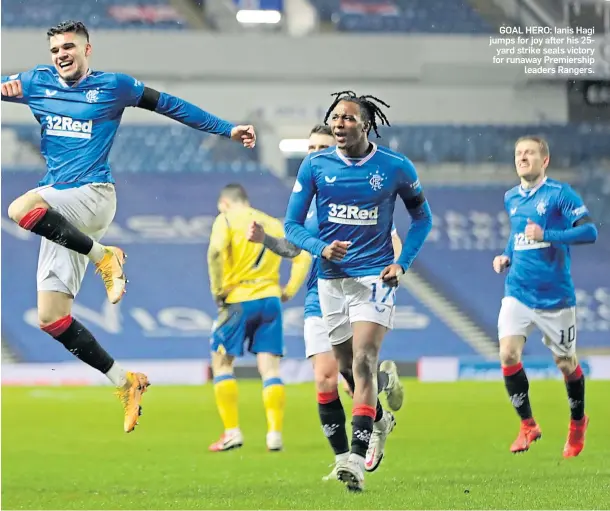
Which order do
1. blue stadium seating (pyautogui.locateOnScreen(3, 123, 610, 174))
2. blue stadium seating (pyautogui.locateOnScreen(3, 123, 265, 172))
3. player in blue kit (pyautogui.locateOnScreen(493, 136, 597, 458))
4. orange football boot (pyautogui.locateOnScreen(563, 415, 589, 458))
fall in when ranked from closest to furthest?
1. player in blue kit (pyautogui.locateOnScreen(493, 136, 597, 458))
2. orange football boot (pyautogui.locateOnScreen(563, 415, 589, 458))
3. blue stadium seating (pyautogui.locateOnScreen(3, 123, 610, 174))
4. blue stadium seating (pyautogui.locateOnScreen(3, 123, 265, 172))

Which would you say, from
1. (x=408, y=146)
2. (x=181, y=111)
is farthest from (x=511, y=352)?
(x=408, y=146)

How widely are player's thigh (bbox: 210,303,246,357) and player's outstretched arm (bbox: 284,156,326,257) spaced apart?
198 centimetres

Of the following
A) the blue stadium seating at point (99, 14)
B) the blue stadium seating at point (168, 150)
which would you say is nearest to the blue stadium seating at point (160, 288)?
the blue stadium seating at point (168, 150)

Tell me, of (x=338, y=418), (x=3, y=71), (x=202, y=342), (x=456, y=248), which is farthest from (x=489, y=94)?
(x=338, y=418)

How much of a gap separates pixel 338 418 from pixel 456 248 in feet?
22.5

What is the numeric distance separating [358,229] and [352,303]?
35 centimetres

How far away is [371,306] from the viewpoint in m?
5.25

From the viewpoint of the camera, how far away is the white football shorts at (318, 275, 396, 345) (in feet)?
17.2

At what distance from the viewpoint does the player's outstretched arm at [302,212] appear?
5141mm

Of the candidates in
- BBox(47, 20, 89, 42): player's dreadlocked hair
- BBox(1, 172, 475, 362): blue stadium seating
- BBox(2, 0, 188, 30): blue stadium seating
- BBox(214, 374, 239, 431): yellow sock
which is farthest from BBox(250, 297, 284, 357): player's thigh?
BBox(2, 0, 188, 30): blue stadium seating

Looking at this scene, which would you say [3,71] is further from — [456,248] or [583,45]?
[583,45]

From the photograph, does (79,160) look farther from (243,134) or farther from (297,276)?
(297,276)

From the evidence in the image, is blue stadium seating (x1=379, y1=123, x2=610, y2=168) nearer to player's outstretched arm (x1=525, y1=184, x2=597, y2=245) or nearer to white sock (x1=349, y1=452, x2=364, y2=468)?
player's outstretched arm (x1=525, y1=184, x2=597, y2=245)

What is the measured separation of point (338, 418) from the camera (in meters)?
5.74
